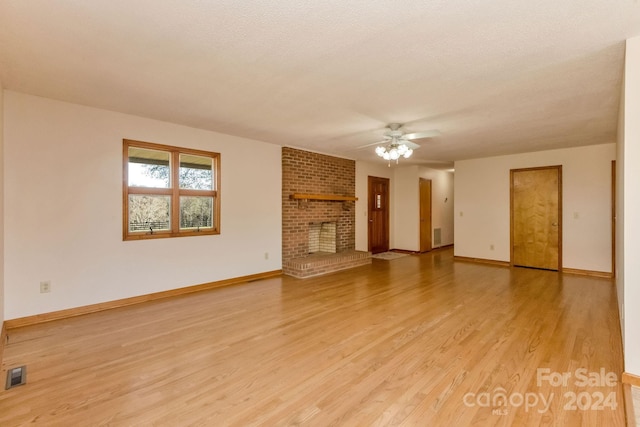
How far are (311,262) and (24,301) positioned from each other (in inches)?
146

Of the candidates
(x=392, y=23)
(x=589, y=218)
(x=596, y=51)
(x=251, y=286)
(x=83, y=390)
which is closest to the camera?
(x=392, y=23)

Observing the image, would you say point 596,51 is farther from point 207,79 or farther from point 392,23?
point 207,79

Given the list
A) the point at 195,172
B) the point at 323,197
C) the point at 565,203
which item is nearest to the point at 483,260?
the point at 565,203

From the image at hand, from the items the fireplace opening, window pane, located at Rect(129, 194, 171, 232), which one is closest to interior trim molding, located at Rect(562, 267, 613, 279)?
the fireplace opening

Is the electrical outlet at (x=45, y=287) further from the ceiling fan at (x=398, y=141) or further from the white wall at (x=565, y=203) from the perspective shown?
the white wall at (x=565, y=203)

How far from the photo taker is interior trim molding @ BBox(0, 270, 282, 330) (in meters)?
3.13

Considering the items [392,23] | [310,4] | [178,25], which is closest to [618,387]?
[392,23]

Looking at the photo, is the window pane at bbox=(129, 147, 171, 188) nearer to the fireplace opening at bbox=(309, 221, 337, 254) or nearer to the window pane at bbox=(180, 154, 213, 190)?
the window pane at bbox=(180, 154, 213, 190)

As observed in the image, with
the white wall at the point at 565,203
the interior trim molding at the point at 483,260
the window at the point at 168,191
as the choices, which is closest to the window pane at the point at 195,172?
the window at the point at 168,191

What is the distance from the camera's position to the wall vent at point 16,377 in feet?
6.82

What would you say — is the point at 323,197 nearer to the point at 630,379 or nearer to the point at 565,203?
the point at 565,203

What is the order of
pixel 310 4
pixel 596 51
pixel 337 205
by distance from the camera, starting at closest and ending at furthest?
pixel 310 4 < pixel 596 51 < pixel 337 205

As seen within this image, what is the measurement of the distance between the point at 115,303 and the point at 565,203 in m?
7.42

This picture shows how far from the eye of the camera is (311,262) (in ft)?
17.8
